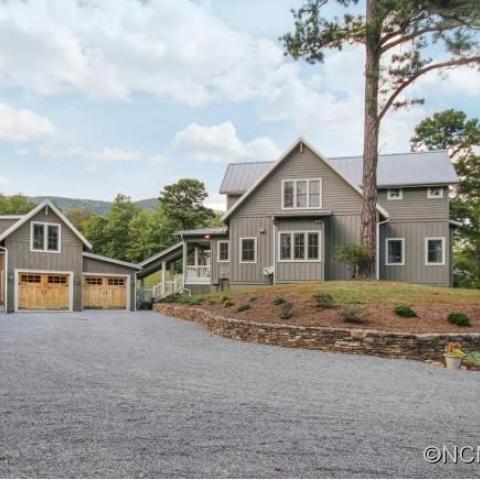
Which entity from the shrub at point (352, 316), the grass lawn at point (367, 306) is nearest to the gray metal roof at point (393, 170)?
the grass lawn at point (367, 306)

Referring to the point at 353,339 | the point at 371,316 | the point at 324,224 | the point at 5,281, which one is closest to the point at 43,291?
the point at 5,281

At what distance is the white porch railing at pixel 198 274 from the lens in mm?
26734

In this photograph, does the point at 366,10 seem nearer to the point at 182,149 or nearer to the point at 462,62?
the point at 462,62

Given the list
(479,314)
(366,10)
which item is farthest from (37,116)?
(479,314)

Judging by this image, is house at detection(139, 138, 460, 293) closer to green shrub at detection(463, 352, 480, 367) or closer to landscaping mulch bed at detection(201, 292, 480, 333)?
landscaping mulch bed at detection(201, 292, 480, 333)

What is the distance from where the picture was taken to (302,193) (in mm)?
21719

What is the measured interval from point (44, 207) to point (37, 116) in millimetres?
10832

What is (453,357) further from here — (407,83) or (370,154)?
(407,83)

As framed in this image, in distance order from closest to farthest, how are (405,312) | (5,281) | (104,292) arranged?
(405,312) → (5,281) → (104,292)

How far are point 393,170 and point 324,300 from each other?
14.3m

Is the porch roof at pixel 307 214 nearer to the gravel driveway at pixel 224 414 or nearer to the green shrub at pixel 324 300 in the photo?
the green shrub at pixel 324 300

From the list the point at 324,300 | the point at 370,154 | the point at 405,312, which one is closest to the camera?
the point at 405,312

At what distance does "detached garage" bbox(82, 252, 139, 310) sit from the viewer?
2592cm

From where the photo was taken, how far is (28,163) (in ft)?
125
